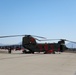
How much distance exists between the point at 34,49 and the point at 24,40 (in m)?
3.22

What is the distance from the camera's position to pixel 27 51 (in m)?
59.2

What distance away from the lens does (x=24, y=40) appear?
57938 millimetres

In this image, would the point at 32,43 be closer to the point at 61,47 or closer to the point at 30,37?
the point at 30,37
